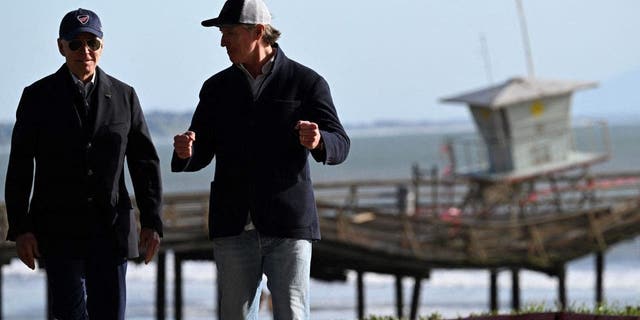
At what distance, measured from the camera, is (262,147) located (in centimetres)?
555

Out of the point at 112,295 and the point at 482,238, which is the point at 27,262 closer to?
the point at 112,295

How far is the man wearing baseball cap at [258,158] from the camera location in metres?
5.54

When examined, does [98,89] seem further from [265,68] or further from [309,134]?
[309,134]

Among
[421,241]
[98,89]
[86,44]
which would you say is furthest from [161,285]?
[86,44]

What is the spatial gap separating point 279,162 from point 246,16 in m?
0.53

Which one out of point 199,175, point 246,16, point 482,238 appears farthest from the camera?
point 199,175

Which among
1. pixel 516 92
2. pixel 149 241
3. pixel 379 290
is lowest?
pixel 379 290

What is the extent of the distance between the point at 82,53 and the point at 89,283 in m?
0.84

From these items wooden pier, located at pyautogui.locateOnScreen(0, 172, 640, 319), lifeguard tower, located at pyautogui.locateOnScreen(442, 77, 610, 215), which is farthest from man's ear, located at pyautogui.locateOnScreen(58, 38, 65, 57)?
lifeguard tower, located at pyautogui.locateOnScreen(442, 77, 610, 215)

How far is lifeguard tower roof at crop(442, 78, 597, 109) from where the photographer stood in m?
32.7

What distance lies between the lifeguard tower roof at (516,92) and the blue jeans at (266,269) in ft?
89.0

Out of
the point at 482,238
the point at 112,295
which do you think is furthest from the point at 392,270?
the point at 112,295

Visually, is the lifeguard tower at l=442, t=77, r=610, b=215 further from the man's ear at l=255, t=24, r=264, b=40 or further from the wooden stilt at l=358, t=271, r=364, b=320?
the man's ear at l=255, t=24, r=264, b=40

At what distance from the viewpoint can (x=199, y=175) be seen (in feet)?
291
